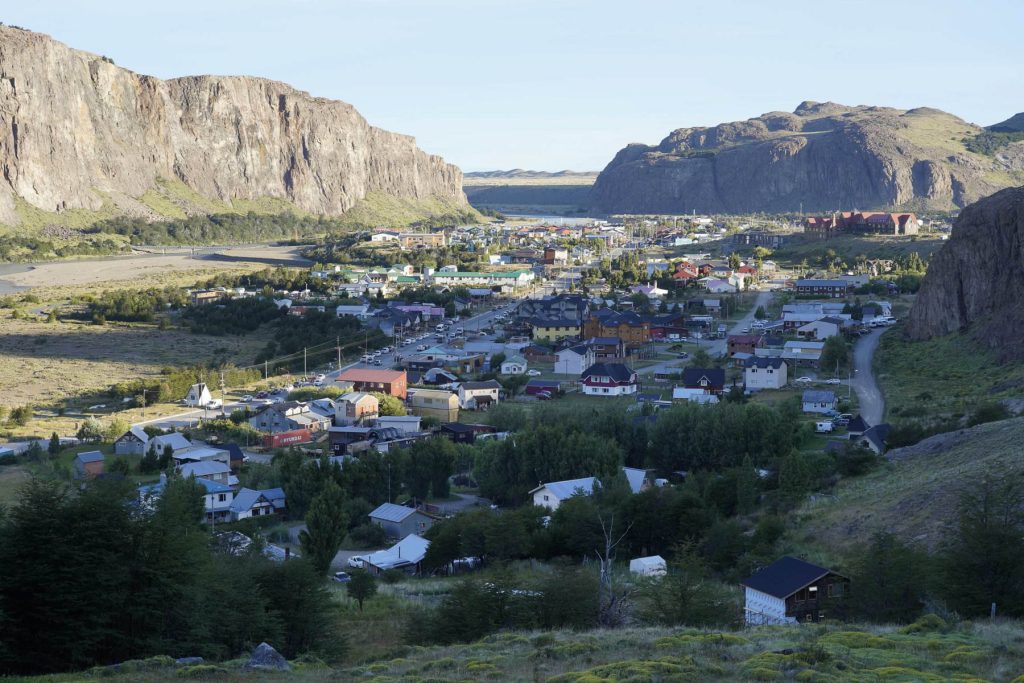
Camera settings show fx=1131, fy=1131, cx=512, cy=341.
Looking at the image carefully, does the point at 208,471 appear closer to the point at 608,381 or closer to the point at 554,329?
the point at 608,381

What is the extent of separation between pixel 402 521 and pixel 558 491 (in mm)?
3501

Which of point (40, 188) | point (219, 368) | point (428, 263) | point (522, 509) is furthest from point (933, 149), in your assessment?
point (522, 509)

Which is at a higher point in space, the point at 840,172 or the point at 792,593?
the point at 840,172

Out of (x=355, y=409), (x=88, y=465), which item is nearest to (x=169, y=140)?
(x=355, y=409)

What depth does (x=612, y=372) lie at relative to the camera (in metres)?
39.2

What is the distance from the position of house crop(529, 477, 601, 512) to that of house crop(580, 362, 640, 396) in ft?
44.3

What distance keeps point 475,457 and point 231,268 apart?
6714 centimetres

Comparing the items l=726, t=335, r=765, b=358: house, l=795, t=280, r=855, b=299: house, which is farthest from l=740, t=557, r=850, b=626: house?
l=795, t=280, r=855, b=299: house

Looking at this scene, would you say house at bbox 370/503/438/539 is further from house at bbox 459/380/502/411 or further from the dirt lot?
the dirt lot

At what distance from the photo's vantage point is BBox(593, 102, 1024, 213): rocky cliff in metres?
163

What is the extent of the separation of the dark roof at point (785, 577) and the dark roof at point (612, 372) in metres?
22.1

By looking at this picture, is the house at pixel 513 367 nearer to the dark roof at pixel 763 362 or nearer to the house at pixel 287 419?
the dark roof at pixel 763 362

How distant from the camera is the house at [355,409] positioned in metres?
34.9

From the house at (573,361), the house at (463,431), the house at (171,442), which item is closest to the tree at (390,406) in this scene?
the house at (463,431)
